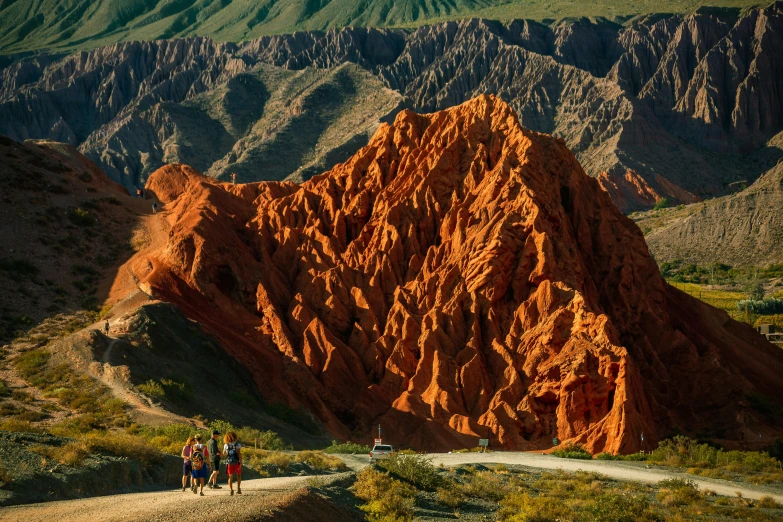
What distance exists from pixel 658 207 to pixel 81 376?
13412 centimetres

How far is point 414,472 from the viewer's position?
1704 inches

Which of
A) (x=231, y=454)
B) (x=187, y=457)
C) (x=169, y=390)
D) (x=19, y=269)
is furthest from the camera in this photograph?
(x=19, y=269)

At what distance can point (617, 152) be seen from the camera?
191750mm

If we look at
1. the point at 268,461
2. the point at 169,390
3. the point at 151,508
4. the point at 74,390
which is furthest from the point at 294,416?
the point at 151,508

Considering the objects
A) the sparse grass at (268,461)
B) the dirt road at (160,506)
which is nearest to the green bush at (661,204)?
the sparse grass at (268,461)

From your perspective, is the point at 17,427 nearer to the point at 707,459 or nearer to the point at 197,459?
the point at 197,459

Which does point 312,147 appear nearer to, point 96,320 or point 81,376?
point 96,320

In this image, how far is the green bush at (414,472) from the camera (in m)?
42.9

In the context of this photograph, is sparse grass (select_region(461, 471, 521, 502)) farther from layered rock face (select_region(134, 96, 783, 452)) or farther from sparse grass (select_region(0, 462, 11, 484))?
sparse grass (select_region(0, 462, 11, 484))

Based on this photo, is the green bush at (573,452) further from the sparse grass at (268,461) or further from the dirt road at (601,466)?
the sparse grass at (268,461)

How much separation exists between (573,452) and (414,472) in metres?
17.4

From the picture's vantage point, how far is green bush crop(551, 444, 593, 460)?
58.0m

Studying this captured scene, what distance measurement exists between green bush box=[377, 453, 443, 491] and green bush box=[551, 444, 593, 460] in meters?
14.8

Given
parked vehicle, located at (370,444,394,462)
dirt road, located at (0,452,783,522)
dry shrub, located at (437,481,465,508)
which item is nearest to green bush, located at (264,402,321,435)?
parked vehicle, located at (370,444,394,462)
